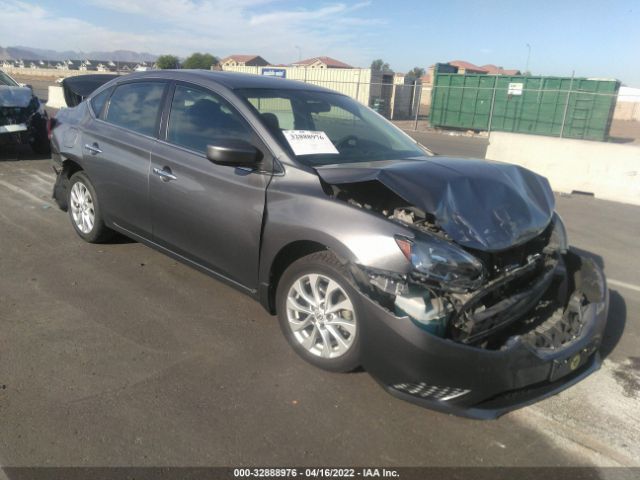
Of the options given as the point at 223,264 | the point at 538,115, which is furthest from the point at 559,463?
the point at 538,115

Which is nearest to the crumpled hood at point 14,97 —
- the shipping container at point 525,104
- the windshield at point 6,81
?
the windshield at point 6,81

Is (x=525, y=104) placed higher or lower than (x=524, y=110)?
higher

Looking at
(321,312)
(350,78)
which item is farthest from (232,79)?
(350,78)

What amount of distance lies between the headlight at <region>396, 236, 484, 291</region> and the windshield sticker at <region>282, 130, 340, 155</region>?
111cm

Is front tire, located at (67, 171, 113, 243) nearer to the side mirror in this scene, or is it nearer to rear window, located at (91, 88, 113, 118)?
rear window, located at (91, 88, 113, 118)

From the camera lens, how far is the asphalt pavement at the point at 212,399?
2.55 m

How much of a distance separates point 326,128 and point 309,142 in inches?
16.2

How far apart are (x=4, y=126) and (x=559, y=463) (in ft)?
32.7

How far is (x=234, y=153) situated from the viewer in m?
3.27

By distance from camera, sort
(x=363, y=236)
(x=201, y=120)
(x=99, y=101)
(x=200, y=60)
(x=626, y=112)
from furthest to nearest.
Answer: (x=200, y=60) < (x=626, y=112) < (x=99, y=101) < (x=201, y=120) < (x=363, y=236)

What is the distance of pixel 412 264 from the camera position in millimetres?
2697

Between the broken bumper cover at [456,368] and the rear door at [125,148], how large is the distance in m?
2.42

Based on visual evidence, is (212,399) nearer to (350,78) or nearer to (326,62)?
(350,78)

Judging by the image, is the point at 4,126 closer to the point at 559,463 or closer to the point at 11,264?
→ the point at 11,264
